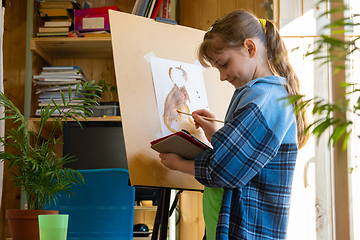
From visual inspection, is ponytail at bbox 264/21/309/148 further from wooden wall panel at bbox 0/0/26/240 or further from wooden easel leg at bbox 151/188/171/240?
wooden wall panel at bbox 0/0/26/240

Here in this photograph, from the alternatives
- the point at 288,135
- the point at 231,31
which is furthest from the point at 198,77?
the point at 288,135

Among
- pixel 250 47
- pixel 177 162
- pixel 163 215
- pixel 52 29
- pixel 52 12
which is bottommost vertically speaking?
pixel 163 215

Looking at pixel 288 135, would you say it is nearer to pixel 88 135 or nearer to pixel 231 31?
pixel 231 31

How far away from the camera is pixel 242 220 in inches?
35.9

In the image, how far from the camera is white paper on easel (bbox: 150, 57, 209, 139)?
1.31 m

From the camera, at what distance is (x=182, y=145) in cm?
104

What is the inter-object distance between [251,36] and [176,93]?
0.41m

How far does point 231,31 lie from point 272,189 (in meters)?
0.49

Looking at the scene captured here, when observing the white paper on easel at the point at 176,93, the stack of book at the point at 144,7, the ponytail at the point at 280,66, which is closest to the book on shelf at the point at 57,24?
the stack of book at the point at 144,7

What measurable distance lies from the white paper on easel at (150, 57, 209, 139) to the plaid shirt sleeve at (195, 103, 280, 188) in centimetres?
42

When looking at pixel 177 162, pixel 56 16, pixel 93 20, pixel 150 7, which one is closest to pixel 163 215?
pixel 177 162

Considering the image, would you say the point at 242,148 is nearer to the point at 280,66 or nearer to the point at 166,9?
the point at 280,66

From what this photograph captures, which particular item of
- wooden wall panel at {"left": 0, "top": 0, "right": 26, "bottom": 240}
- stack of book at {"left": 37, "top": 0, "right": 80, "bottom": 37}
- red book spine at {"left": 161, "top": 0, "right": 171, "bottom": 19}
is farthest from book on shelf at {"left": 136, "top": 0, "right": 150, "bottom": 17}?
wooden wall panel at {"left": 0, "top": 0, "right": 26, "bottom": 240}

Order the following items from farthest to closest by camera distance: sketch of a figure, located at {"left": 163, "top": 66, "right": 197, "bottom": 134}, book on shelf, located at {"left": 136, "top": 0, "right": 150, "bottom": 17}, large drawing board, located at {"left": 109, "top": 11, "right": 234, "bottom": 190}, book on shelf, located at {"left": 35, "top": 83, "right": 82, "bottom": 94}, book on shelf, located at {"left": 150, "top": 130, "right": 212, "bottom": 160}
Result: book on shelf, located at {"left": 35, "top": 83, "right": 82, "bottom": 94} < book on shelf, located at {"left": 136, "top": 0, "right": 150, "bottom": 17} < sketch of a figure, located at {"left": 163, "top": 66, "right": 197, "bottom": 134} < large drawing board, located at {"left": 109, "top": 11, "right": 234, "bottom": 190} < book on shelf, located at {"left": 150, "top": 130, "right": 212, "bottom": 160}
